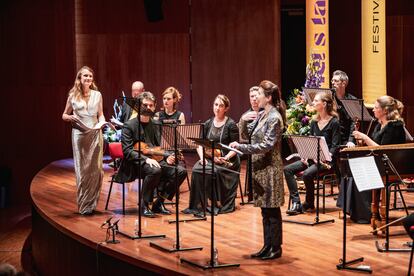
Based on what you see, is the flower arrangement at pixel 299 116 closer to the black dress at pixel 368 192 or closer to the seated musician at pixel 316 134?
the seated musician at pixel 316 134

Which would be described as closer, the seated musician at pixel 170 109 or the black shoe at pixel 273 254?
the black shoe at pixel 273 254

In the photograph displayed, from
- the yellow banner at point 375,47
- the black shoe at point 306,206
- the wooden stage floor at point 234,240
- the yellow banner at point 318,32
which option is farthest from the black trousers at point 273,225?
the yellow banner at point 375,47

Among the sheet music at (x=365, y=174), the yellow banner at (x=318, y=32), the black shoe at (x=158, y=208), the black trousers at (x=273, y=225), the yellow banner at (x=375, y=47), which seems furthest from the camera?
the yellow banner at (x=375, y=47)

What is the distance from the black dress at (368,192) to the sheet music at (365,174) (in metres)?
1.38

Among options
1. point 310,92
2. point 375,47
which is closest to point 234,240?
point 310,92

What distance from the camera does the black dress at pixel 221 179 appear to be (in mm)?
7125

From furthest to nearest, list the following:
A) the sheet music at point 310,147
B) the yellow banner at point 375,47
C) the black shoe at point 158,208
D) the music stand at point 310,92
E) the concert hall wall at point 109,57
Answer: the concert hall wall at point 109,57
the yellow banner at point 375,47
the music stand at point 310,92
the black shoe at point 158,208
the sheet music at point 310,147

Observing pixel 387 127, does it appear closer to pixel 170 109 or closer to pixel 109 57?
pixel 170 109

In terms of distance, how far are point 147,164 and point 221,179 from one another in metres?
0.76

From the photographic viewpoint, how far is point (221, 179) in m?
7.20

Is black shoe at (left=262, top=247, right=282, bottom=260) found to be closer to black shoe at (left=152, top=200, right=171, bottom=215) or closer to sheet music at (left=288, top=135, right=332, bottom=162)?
sheet music at (left=288, top=135, right=332, bottom=162)

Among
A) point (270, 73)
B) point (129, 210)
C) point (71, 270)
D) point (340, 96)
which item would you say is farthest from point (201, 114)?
point (71, 270)

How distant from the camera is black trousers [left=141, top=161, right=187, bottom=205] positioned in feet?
22.8

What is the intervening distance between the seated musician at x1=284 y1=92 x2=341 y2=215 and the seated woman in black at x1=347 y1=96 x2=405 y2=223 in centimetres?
51
